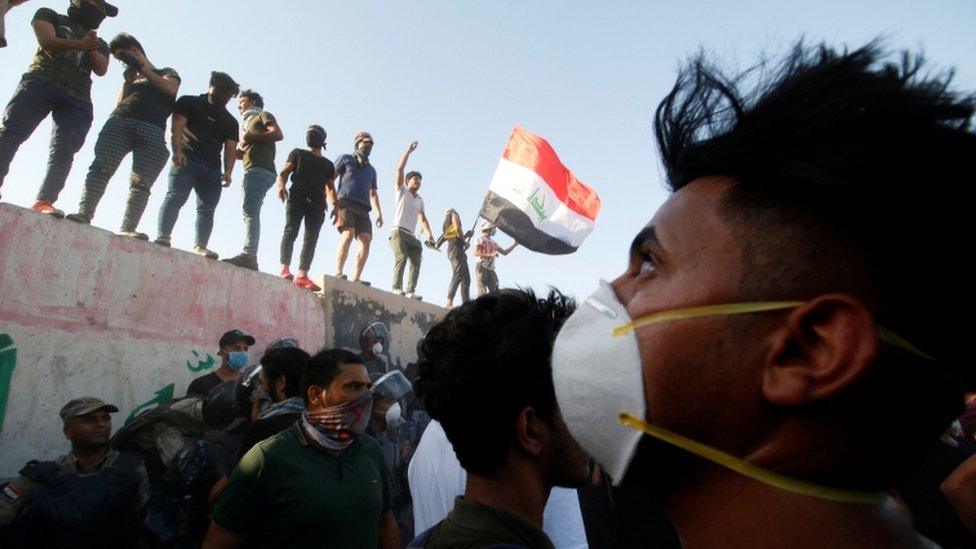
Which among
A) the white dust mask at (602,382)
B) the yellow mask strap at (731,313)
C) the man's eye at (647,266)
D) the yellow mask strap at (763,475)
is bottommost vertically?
the yellow mask strap at (763,475)

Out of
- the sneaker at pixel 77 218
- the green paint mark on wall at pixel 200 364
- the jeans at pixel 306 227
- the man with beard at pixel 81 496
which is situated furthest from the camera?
the jeans at pixel 306 227

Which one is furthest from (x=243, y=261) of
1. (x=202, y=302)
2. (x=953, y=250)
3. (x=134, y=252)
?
(x=953, y=250)

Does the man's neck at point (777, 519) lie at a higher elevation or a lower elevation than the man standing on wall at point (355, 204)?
lower

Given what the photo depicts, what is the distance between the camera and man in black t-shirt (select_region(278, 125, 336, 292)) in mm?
7855

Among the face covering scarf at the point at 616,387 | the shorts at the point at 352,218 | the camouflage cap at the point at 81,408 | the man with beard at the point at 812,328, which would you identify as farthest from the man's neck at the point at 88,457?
the shorts at the point at 352,218

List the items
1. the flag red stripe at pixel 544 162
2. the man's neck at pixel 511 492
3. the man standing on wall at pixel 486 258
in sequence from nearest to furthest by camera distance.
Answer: the man's neck at pixel 511 492
the flag red stripe at pixel 544 162
the man standing on wall at pixel 486 258

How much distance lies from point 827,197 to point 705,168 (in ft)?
0.65

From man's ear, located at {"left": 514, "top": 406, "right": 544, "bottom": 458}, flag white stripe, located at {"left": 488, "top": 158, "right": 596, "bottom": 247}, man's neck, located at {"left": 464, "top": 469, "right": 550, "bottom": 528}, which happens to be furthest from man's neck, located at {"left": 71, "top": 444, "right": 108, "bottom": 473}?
flag white stripe, located at {"left": 488, "top": 158, "right": 596, "bottom": 247}

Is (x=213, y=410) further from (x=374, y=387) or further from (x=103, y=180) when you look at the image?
(x=103, y=180)

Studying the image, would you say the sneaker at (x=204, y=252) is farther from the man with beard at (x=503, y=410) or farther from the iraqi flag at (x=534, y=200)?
the man with beard at (x=503, y=410)

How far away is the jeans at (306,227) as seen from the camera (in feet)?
25.7

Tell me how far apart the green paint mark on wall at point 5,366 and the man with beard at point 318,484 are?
3106 mm

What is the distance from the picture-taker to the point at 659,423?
2.95 ft

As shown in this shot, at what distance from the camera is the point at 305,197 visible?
26.0 feet
